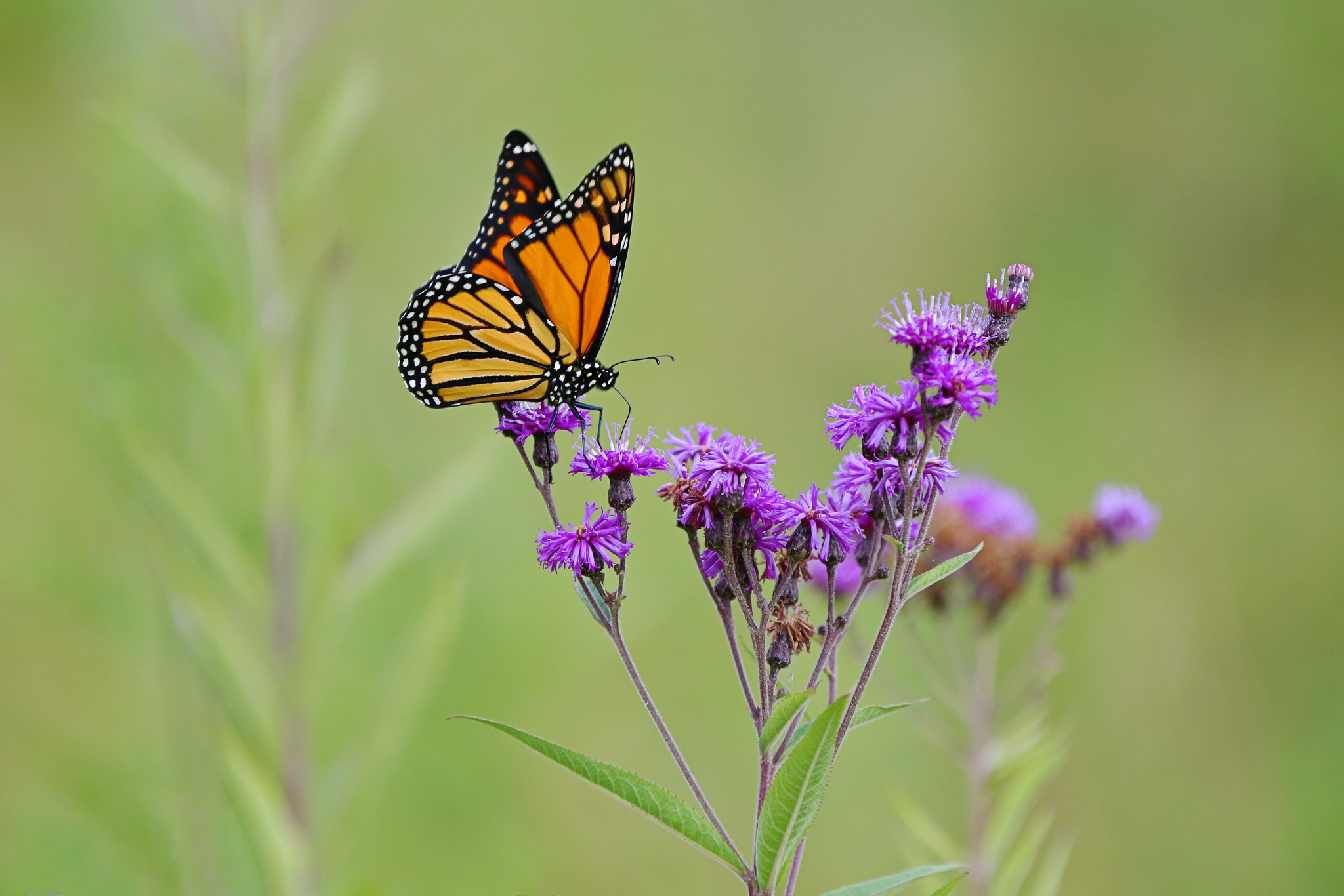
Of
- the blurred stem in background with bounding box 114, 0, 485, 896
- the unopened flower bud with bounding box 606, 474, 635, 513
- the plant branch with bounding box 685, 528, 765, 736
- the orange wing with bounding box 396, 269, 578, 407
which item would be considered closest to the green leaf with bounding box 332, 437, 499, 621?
the blurred stem in background with bounding box 114, 0, 485, 896

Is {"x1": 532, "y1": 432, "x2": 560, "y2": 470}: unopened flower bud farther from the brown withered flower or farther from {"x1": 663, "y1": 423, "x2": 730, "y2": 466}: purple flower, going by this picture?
the brown withered flower

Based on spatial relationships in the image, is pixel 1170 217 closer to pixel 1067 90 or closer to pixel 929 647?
pixel 1067 90

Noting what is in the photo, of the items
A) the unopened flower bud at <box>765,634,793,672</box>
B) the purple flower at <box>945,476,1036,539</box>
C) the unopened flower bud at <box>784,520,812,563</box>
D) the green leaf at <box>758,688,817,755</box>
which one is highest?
the unopened flower bud at <box>784,520,812,563</box>

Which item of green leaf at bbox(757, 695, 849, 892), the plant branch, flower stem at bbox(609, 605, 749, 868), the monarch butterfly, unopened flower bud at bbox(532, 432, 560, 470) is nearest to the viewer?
green leaf at bbox(757, 695, 849, 892)

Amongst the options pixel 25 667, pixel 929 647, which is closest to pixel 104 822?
pixel 25 667

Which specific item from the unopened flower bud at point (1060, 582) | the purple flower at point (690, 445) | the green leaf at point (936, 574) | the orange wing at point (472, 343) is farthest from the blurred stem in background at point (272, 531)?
the unopened flower bud at point (1060, 582)

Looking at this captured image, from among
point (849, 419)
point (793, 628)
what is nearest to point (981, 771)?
point (793, 628)

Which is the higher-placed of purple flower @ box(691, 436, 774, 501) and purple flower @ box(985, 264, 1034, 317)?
purple flower @ box(985, 264, 1034, 317)

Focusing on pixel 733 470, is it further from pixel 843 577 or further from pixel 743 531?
pixel 843 577
